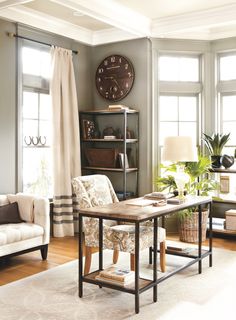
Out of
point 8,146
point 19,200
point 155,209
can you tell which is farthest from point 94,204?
point 8,146

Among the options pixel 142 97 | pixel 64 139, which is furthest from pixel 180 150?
pixel 64 139

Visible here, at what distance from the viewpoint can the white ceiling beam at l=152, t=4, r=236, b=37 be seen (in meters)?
4.90

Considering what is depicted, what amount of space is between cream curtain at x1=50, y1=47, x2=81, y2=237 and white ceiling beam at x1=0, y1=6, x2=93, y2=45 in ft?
0.83

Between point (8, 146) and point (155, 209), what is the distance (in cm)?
238

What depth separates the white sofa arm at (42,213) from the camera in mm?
4480

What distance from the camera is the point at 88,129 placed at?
6.02 metres

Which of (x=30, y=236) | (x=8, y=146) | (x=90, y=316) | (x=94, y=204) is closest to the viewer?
(x=90, y=316)

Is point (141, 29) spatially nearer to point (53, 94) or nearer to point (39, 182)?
point (53, 94)

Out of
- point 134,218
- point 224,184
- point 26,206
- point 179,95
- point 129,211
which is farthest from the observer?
point 179,95

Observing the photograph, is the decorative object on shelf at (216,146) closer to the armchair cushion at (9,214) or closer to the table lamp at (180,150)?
the table lamp at (180,150)

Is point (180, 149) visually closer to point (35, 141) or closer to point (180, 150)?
point (180, 150)

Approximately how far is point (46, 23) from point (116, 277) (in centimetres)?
351

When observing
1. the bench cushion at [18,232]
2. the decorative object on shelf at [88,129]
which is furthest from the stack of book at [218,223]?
the bench cushion at [18,232]

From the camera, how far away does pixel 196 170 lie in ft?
17.7
